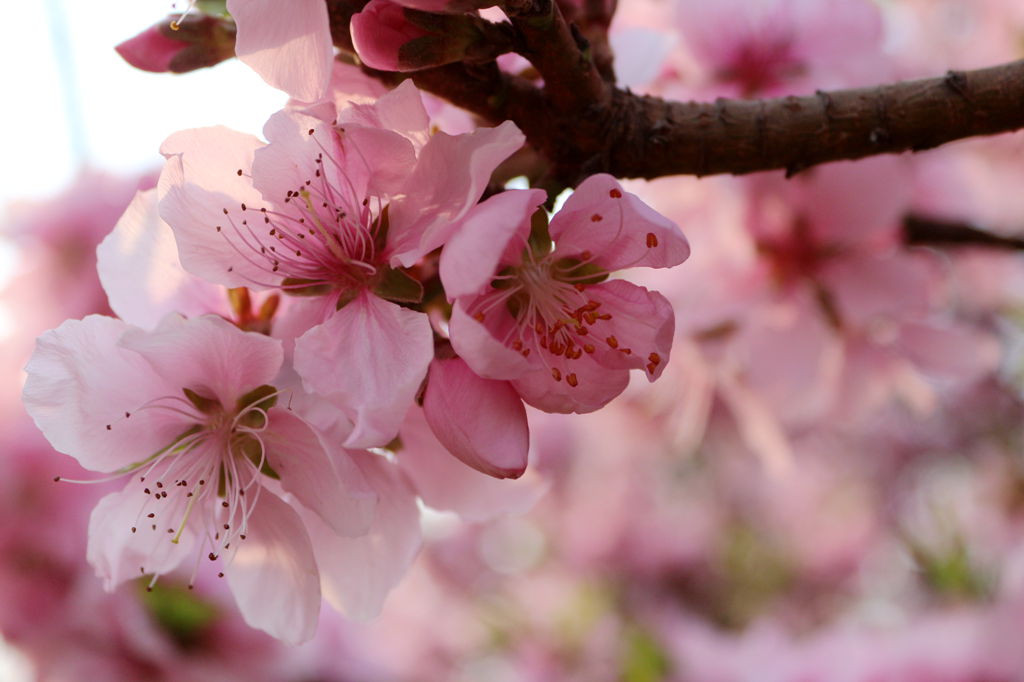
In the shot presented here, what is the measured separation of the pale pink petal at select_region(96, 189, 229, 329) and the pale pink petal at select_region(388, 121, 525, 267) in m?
0.14

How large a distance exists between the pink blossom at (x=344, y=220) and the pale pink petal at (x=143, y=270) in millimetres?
68

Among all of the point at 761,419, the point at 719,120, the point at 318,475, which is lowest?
the point at 761,419

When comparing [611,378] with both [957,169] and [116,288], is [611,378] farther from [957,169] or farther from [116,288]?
[957,169]

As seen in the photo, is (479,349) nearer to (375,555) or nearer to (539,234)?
(539,234)

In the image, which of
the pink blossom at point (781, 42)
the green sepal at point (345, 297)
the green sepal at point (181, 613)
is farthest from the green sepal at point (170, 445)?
the green sepal at point (181, 613)

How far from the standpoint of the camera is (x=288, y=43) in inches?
17.6

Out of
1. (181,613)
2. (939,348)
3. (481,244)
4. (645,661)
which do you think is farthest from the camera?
(645,661)

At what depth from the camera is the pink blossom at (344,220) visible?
1.42 feet

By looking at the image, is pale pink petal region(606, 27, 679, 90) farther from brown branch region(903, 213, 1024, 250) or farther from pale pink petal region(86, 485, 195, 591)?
pale pink petal region(86, 485, 195, 591)

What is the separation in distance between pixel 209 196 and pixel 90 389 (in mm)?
117

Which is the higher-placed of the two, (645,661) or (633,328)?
(633,328)

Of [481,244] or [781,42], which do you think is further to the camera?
[781,42]

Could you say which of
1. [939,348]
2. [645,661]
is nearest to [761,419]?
[939,348]

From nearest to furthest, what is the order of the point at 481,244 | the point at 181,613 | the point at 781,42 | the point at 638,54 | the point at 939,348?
1. the point at 481,244
2. the point at 638,54
3. the point at 781,42
4. the point at 939,348
5. the point at 181,613
